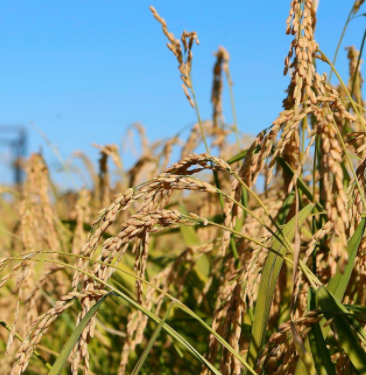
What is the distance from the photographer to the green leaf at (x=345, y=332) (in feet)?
2.65

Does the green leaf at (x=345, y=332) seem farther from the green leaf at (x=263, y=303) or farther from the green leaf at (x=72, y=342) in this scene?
the green leaf at (x=72, y=342)

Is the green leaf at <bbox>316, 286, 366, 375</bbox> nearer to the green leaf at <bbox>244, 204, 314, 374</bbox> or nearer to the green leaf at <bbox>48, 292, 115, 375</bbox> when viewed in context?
the green leaf at <bbox>244, 204, 314, 374</bbox>

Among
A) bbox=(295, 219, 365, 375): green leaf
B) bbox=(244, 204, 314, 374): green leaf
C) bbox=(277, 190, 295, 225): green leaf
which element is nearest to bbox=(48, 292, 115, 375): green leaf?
bbox=(244, 204, 314, 374): green leaf

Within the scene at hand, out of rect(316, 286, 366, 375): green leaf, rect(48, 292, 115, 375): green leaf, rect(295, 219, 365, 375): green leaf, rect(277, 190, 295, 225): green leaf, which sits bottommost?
rect(48, 292, 115, 375): green leaf

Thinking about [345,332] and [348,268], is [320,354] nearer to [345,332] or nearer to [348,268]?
[345,332]

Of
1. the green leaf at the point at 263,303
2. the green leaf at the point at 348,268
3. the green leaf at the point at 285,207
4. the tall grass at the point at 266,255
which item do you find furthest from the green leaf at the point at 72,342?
the green leaf at the point at 285,207

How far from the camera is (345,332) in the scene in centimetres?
82

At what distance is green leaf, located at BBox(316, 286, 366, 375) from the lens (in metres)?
0.81

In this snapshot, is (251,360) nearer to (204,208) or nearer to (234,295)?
(234,295)

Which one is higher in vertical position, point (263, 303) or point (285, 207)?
point (285, 207)

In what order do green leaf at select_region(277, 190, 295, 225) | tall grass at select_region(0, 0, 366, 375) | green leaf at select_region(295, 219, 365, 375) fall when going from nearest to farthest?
tall grass at select_region(0, 0, 366, 375)
green leaf at select_region(295, 219, 365, 375)
green leaf at select_region(277, 190, 295, 225)

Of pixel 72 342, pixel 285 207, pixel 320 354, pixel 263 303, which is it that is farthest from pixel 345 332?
pixel 285 207

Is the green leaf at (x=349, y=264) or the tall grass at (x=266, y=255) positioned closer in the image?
the tall grass at (x=266, y=255)

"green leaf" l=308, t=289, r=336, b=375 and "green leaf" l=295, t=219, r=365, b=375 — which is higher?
"green leaf" l=295, t=219, r=365, b=375
